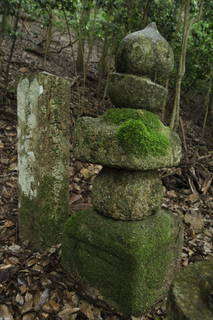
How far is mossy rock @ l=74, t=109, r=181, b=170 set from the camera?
2.00 m

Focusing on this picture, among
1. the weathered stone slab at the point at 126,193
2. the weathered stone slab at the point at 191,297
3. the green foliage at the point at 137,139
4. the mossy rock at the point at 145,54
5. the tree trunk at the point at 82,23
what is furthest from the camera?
the tree trunk at the point at 82,23

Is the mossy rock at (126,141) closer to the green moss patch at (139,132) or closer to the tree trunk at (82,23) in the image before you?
the green moss patch at (139,132)

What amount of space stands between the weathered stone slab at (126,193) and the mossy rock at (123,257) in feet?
0.27

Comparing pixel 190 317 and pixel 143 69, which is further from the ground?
pixel 143 69

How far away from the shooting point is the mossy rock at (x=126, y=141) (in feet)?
6.57

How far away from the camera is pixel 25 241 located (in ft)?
9.36

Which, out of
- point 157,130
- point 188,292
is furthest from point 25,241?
point 188,292

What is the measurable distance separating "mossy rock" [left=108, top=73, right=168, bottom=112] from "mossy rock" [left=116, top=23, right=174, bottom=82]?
7 cm

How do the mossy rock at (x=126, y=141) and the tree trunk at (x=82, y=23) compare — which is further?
the tree trunk at (x=82, y=23)

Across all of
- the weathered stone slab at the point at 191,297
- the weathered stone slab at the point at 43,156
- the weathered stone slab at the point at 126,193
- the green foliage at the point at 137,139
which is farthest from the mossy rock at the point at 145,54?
the weathered stone slab at the point at 191,297

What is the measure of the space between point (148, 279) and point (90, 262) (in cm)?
49

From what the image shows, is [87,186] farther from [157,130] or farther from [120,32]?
[120,32]

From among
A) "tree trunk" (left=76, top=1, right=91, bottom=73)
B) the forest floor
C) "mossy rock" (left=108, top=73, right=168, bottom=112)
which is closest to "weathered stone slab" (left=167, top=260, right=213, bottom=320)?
the forest floor

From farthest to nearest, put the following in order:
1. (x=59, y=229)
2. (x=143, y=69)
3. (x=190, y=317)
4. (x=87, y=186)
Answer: (x=87, y=186), (x=59, y=229), (x=143, y=69), (x=190, y=317)
